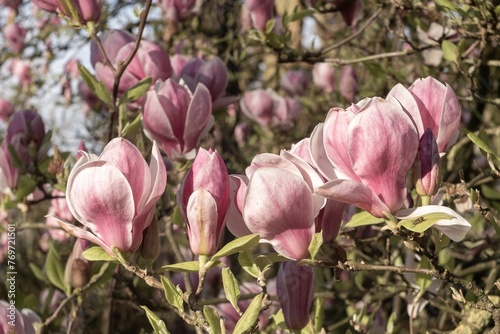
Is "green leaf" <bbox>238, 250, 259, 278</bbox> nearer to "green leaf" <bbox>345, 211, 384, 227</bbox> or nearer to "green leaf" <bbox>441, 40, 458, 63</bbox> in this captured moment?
"green leaf" <bbox>345, 211, 384, 227</bbox>

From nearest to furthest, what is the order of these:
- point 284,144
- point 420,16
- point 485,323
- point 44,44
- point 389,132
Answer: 1. point 389,132
2. point 485,323
3. point 420,16
4. point 284,144
5. point 44,44

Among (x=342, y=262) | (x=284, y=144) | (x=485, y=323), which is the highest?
(x=342, y=262)

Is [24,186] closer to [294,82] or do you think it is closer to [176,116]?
[176,116]

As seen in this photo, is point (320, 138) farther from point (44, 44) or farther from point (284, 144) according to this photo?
point (44, 44)

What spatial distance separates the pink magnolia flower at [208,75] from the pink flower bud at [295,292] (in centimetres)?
43

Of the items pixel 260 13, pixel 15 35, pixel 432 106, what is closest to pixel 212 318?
pixel 432 106

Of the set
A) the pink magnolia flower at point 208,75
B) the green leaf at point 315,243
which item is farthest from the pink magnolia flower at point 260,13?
the green leaf at point 315,243

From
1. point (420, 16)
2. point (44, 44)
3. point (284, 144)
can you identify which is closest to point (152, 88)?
point (420, 16)

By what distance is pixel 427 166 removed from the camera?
0.57m

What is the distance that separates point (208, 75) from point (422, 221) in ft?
1.86

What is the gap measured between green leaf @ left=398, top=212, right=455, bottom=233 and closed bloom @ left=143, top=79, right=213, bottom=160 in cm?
43

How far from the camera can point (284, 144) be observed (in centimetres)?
206

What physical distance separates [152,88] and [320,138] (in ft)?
1.53

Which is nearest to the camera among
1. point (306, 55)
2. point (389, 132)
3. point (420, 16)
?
point (389, 132)
